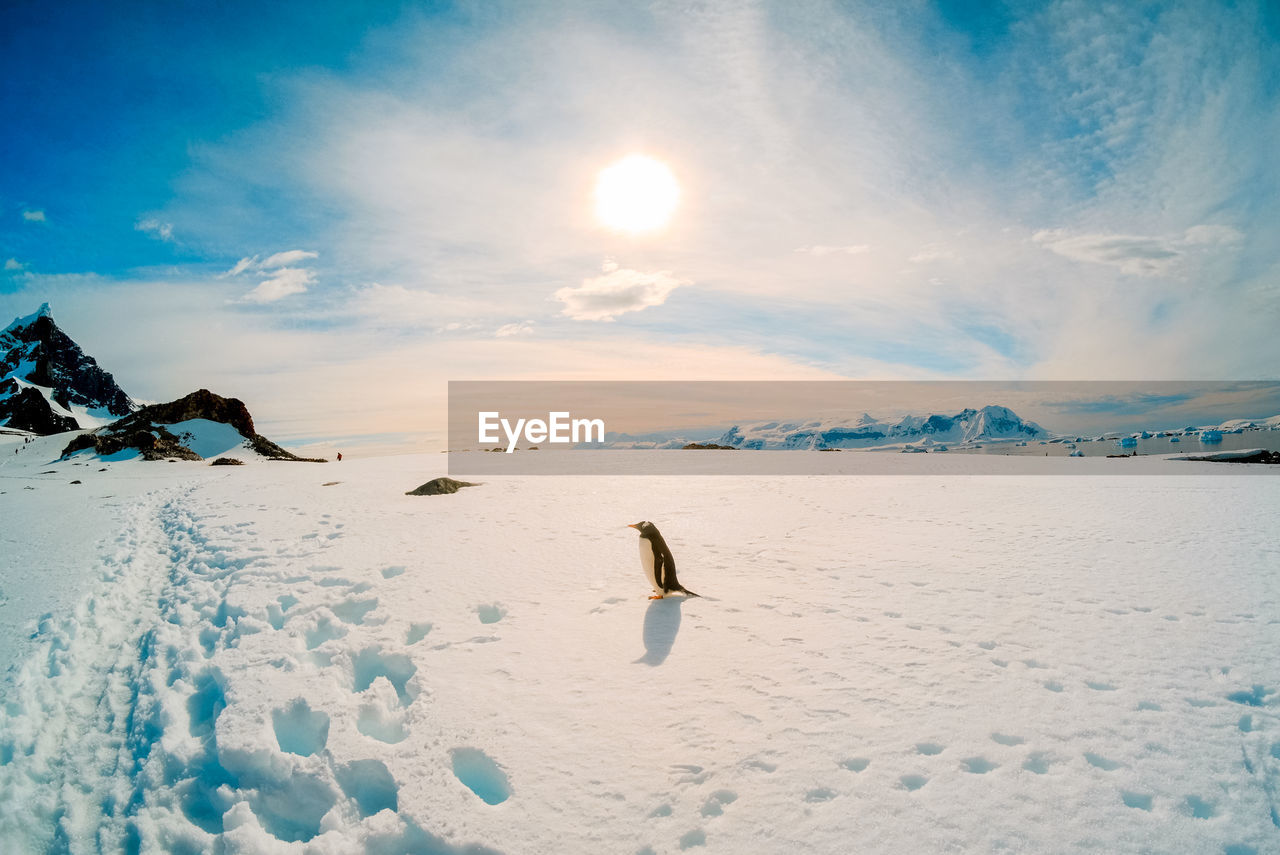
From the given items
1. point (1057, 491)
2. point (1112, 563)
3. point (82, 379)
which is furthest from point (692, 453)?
point (82, 379)

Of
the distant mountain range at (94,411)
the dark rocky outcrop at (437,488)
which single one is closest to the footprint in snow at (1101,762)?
the dark rocky outcrop at (437,488)

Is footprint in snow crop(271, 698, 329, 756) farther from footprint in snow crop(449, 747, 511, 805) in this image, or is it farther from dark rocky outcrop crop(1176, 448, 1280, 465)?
dark rocky outcrop crop(1176, 448, 1280, 465)

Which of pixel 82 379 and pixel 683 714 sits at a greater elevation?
pixel 82 379

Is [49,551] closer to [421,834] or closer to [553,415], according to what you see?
[421,834]

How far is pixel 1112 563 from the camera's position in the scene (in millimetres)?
8594

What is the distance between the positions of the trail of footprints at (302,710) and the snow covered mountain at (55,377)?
95717mm

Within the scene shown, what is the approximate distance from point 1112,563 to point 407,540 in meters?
12.0

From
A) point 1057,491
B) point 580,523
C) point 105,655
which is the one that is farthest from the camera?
point 1057,491

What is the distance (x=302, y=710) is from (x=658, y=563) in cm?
419

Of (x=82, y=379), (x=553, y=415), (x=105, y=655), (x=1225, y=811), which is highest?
(x=82, y=379)

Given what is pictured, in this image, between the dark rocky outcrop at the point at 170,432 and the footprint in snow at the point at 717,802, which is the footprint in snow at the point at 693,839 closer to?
the footprint in snow at the point at 717,802

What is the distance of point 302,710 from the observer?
5383 mm

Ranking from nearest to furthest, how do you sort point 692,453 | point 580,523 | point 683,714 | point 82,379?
point 683,714
point 580,523
point 692,453
point 82,379

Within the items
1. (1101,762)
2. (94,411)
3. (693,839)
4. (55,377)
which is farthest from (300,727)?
(55,377)
